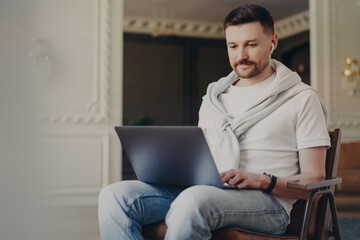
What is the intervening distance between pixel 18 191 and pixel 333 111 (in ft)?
19.4

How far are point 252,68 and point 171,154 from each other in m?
0.49

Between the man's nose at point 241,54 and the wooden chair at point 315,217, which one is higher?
the man's nose at point 241,54

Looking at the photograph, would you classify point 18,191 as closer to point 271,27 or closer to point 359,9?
point 271,27

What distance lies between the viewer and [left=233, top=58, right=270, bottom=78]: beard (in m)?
1.64

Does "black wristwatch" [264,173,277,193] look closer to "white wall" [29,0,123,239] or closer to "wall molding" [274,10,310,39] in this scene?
"white wall" [29,0,123,239]

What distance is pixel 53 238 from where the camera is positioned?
11.5 inches

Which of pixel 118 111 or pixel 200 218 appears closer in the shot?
pixel 200 218

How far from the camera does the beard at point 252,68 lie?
164cm

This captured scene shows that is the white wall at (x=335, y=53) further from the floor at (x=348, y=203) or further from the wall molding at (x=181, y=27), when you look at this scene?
the wall molding at (x=181, y=27)

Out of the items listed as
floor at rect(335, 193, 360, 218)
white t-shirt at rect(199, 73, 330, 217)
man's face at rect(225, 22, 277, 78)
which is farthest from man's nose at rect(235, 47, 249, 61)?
floor at rect(335, 193, 360, 218)

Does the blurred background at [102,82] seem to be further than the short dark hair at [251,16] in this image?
No

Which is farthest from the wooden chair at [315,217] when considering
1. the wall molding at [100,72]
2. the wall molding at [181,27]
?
the wall molding at [181,27]

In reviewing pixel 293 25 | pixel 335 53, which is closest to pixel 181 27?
pixel 293 25

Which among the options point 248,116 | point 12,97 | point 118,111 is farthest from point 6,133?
point 118,111
